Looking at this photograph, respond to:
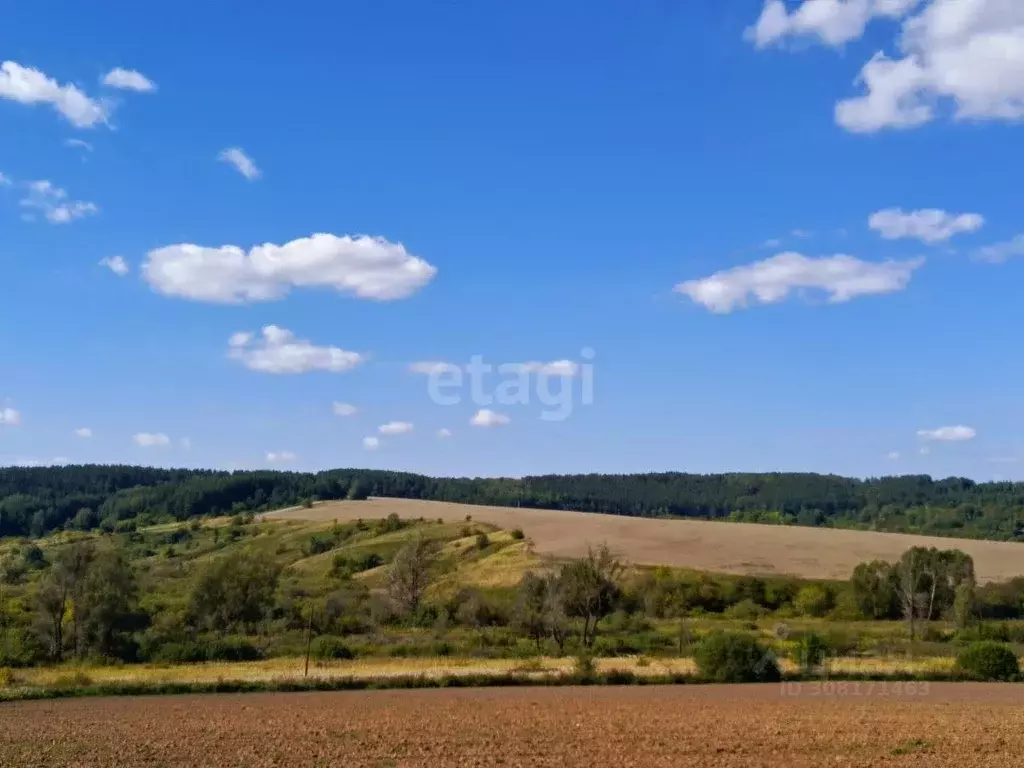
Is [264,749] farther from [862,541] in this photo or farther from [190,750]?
[862,541]

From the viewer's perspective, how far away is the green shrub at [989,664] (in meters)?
35.1

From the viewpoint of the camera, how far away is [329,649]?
4275cm

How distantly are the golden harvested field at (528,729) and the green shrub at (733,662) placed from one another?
2900 mm

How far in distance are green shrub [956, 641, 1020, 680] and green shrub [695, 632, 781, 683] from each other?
6.76m

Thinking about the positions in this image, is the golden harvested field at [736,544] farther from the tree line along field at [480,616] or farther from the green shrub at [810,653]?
the green shrub at [810,653]

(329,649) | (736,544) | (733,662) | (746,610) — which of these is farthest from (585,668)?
(736,544)

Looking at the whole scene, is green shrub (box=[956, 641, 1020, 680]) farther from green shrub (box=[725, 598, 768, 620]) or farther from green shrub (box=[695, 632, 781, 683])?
green shrub (box=[725, 598, 768, 620])

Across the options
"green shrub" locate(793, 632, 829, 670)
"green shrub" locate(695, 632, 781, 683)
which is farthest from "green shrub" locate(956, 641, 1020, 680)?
"green shrub" locate(695, 632, 781, 683)

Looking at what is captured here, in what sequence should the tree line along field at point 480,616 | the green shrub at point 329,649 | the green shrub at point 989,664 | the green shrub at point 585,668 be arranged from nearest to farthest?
the green shrub at point 585,668 → the green shrub at point 989,664 → the tree line along field at point 480,616 → the green shrub at point 329,649

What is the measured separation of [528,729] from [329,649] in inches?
873

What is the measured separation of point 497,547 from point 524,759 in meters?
76.9

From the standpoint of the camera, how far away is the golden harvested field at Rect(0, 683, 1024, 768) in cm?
1864

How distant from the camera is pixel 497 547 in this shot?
94.9m

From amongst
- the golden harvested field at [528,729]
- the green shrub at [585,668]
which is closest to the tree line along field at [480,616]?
the green shrub at [585,668]
